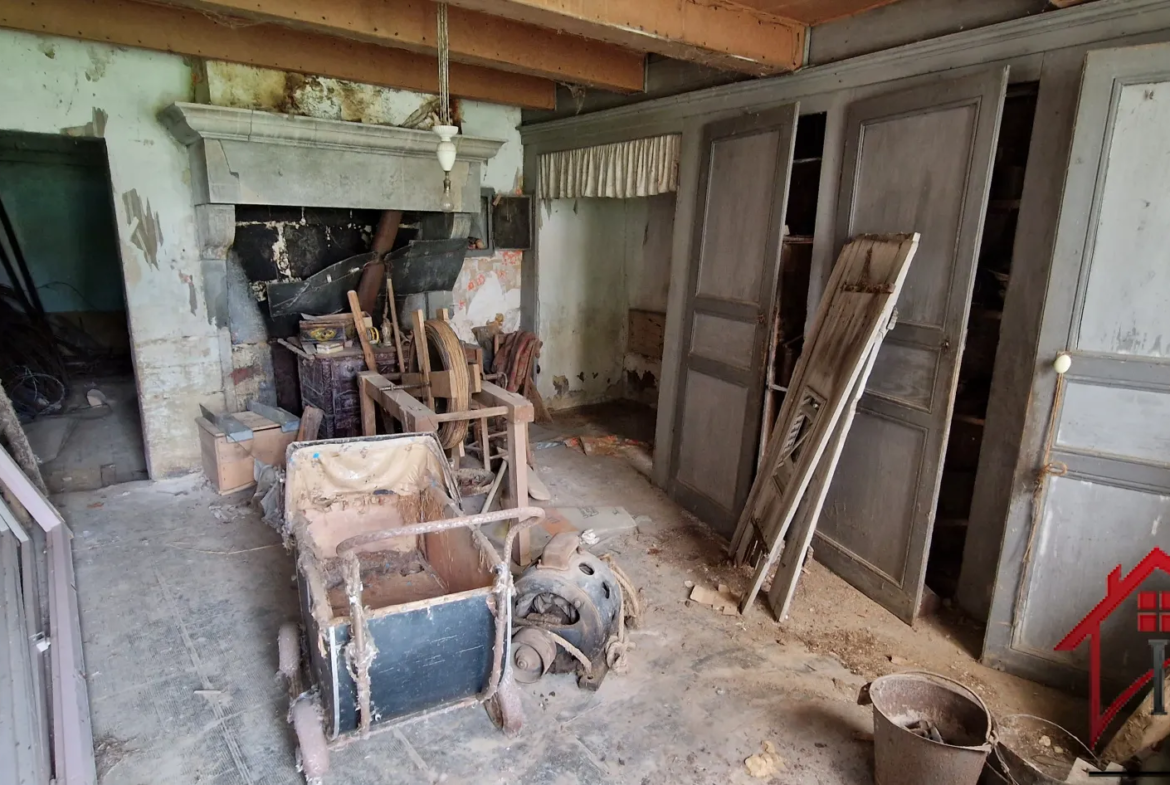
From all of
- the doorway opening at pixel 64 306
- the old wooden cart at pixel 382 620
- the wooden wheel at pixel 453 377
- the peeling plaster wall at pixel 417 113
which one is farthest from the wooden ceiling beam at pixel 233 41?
the old wooden cart at pixel 382 620

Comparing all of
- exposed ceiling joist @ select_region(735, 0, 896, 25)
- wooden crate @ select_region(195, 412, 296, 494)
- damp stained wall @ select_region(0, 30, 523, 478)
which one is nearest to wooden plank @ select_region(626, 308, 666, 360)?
damp stained wall @ select_region(0, 30, 523, 478)

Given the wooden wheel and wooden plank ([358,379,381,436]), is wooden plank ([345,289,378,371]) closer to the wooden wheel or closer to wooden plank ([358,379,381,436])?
wooden plank ([358,379,381,436])

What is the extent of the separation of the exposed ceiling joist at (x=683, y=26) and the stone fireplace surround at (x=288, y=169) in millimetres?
2044

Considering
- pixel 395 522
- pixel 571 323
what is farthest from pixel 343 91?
pixel 395 522

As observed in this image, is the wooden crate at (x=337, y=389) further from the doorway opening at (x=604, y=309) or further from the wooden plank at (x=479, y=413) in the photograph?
the doorway opening at (x=604, y=309)

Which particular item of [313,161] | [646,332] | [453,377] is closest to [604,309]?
[646,332]

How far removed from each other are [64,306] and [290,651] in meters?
7.00

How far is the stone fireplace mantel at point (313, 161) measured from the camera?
160 inches

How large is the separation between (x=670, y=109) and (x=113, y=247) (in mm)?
6759

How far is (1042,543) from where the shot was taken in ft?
8.73

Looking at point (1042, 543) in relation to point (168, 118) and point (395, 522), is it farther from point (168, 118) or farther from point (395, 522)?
point (168, 118)

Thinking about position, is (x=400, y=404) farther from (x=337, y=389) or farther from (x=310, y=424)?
(x=310, y=424)

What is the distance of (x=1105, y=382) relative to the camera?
2.48 metres

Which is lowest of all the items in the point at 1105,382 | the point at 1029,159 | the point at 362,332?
the point at 362,332
